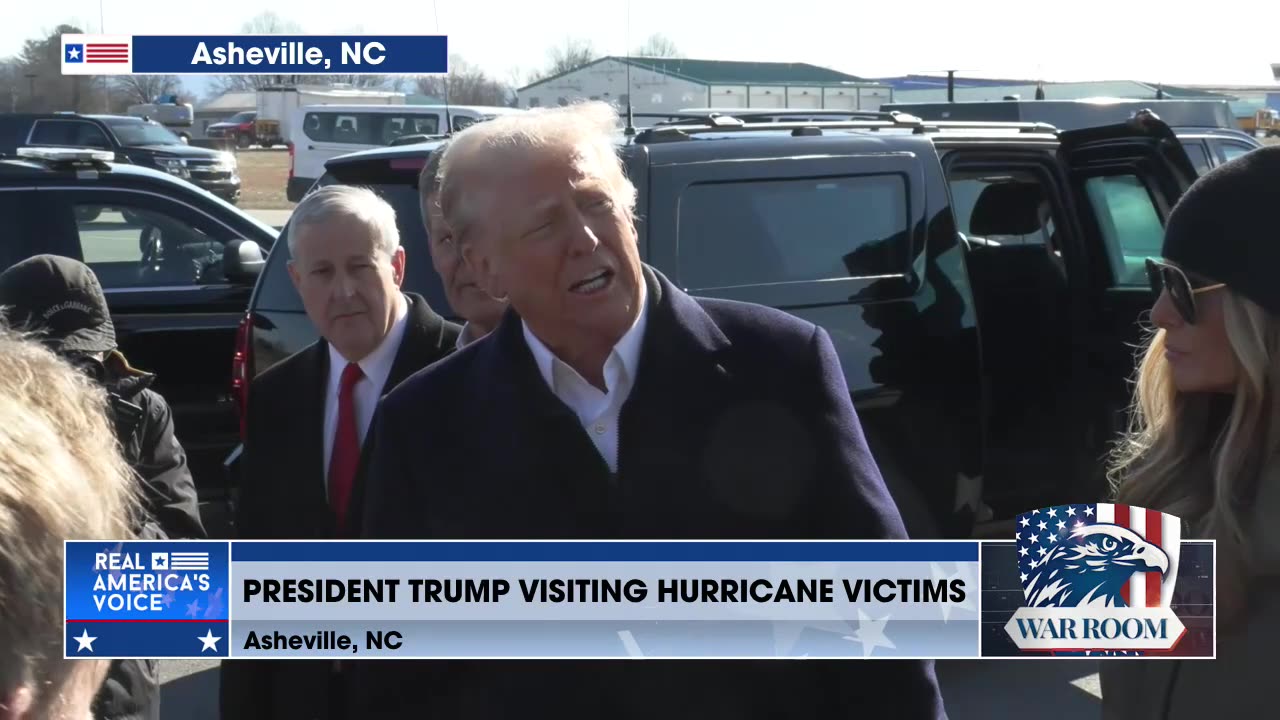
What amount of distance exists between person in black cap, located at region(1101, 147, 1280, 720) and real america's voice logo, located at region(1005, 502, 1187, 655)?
0.03m

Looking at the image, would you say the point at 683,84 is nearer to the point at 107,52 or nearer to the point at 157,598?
the point at 107,52

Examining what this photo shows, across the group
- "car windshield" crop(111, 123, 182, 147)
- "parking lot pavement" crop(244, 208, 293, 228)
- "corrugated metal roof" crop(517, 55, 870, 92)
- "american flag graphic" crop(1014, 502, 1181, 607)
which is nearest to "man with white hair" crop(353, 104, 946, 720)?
"american flag graphic" crop(1014, 502, 1181, 607)

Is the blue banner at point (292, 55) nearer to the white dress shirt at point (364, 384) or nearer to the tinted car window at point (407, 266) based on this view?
the tinted car window at point (407, 266)

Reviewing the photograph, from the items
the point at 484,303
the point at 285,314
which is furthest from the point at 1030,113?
the point at 484,303

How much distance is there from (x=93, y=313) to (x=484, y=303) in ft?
2.77

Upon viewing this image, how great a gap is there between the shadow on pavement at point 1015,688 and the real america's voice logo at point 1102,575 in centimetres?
250

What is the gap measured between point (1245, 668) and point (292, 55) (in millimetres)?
3695

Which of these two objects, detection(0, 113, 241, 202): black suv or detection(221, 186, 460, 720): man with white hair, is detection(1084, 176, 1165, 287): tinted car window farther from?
detection(0, 113, 241, 202): black suv

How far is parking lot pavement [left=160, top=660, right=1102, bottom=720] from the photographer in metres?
4.68

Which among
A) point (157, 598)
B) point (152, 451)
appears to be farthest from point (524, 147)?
point (152, 451)

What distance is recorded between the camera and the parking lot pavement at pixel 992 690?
4680mm

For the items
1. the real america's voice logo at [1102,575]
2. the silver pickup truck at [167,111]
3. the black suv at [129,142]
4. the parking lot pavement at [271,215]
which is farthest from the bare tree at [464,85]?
the silver pickup truck at [167,111]

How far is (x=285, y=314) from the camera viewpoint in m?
4.85

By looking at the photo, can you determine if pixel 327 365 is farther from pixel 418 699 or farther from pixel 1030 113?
pixel 1030 113
